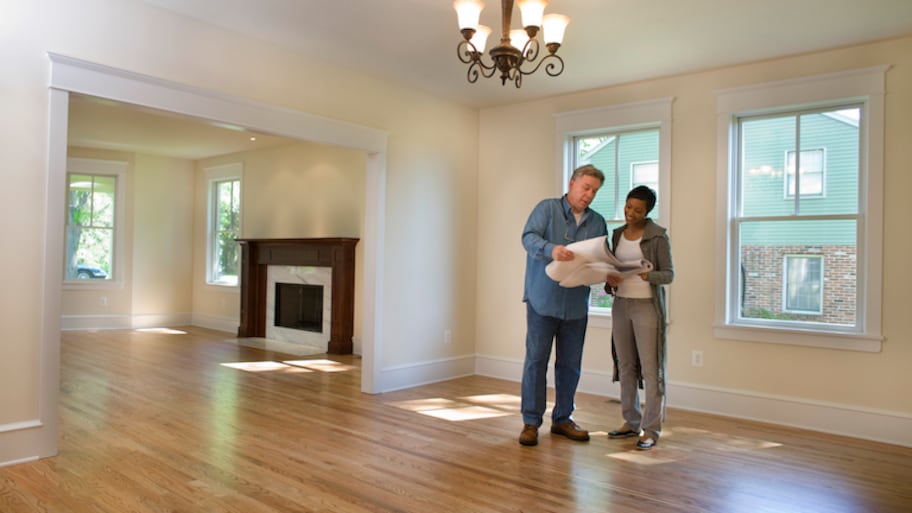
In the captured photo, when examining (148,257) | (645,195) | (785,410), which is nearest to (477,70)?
(645,195)

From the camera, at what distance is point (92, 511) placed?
250cm

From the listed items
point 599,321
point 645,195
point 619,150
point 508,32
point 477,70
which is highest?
point 477,70

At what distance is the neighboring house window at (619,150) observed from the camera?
475 centimetres

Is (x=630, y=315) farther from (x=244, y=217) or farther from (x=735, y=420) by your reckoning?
(x=244, y=217)

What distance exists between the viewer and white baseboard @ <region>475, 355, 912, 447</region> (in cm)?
380

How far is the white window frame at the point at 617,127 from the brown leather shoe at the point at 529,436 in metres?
1.70

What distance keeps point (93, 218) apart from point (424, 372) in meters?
6.38

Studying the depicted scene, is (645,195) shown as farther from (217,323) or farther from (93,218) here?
(93,218)

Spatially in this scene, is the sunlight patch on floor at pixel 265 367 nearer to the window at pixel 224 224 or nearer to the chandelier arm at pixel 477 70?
the window at pixel 224 224

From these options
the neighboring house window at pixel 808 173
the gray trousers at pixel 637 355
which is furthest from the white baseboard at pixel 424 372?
the neighboring house window at pixel 808 173

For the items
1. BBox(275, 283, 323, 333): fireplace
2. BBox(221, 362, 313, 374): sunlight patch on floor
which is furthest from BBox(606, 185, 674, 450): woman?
BBox(275, 283, 323, 333): fireplace

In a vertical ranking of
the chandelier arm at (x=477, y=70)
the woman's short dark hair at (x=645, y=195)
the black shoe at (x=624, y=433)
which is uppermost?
the chandelier arm at (x=477, y=70)

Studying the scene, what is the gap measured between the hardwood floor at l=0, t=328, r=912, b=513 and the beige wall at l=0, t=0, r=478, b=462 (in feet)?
1.72

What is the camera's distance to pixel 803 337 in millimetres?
4121
